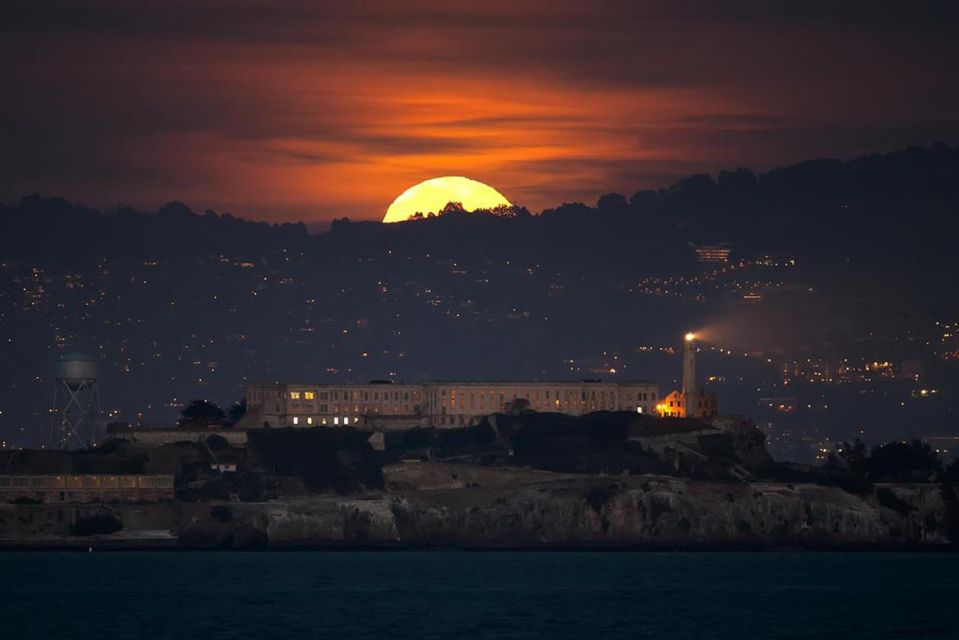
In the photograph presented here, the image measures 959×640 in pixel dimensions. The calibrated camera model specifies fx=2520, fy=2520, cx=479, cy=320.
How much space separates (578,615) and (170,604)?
83.8 ft

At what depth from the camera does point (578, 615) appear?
481ft

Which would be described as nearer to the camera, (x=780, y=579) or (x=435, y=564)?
(x=780, y=579)

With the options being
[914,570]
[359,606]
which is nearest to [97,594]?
[359,606]

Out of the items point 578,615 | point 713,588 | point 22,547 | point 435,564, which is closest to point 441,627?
point 578,615

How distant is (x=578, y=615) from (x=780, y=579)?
31944mm

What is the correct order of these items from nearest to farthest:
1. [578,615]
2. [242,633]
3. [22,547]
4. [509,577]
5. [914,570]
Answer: [242,633] < [578,615] < [509,577] < [914,570] < [22,547]

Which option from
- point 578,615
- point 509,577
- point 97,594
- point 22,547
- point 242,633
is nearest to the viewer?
point 242,633

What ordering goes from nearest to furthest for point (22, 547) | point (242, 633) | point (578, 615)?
point (242, 633) → point (578, 615) → point (22, 547)

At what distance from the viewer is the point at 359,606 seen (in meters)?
151

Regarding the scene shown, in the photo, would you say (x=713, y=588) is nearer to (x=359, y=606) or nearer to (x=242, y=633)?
(x=359, y=606)

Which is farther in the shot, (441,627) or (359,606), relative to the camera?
(359,606)

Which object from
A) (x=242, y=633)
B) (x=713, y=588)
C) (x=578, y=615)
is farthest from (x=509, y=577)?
(x=242, y=633)

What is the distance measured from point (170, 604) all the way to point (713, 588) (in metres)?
36.6

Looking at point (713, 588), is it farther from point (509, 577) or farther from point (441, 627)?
point (441, 627)
